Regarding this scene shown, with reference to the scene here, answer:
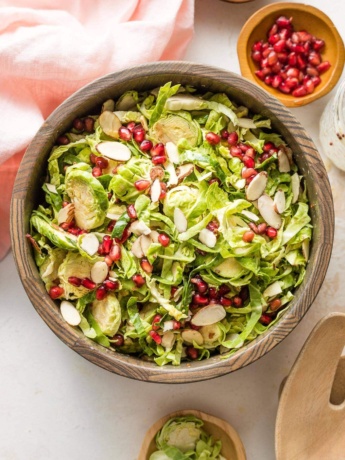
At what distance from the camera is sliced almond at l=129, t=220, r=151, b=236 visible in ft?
6.57

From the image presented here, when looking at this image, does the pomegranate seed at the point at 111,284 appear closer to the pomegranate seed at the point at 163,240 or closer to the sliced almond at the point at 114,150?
the pomegranate seed at the point at 163,240

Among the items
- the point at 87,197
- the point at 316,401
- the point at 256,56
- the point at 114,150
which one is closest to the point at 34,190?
the point at 87,197

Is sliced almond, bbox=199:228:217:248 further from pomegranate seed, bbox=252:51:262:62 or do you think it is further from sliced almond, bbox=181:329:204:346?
pomegranate seed, bbox=252:51:262:62

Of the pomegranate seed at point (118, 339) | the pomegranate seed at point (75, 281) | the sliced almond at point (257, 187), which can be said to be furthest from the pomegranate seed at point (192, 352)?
the sliced almond at point (257, 187)

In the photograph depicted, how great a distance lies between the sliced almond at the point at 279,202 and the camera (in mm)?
2094

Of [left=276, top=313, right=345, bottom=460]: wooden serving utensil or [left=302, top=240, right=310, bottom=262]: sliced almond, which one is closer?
[left=302, top=240, right=310, bottom=262]: sliced almond

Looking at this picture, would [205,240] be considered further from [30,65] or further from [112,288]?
[30,65]

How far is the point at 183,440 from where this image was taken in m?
2.39

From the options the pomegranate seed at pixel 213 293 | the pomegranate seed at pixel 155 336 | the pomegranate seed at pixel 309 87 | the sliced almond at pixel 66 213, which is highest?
the pomegranate seed at pixel 309 87

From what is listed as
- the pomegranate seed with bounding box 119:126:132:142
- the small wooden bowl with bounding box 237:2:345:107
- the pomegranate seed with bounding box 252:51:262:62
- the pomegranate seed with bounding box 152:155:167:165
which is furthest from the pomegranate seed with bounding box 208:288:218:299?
the pomegranate seed with bounding box 252:51:262:62

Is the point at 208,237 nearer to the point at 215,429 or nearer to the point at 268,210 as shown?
the point at 268,210

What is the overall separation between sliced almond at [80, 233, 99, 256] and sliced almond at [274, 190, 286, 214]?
59 cm

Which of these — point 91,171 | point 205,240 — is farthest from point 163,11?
point 205,240

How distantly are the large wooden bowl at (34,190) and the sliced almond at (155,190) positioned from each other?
0.34m
